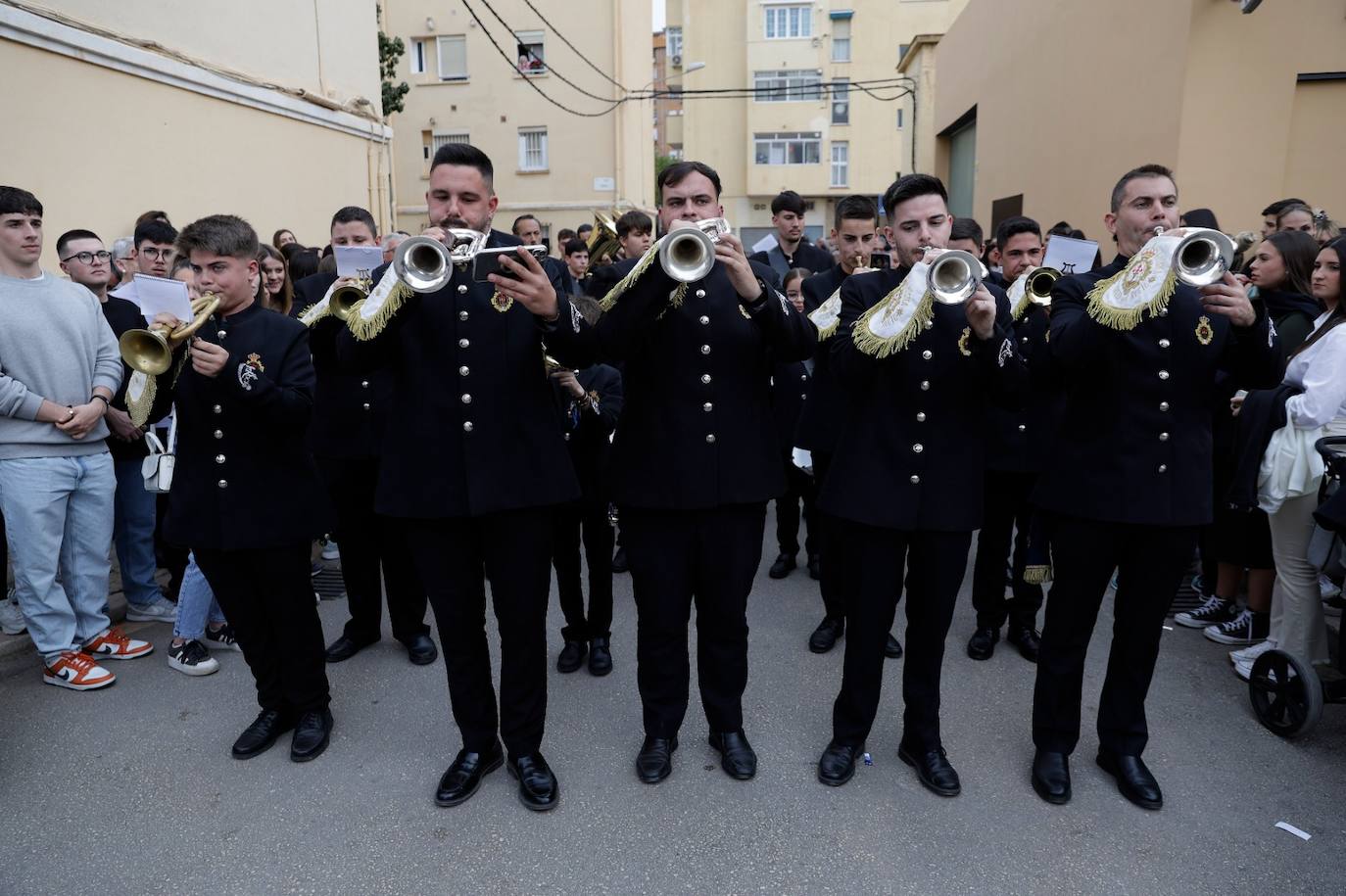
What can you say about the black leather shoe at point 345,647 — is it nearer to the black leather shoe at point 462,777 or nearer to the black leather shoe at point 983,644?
the black leather shoe at point 462,777

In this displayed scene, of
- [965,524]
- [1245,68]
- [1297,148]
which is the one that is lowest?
[965,524]

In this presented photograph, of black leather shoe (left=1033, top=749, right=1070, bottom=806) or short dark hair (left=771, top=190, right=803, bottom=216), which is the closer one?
black leather shoe (left=1033, top=749, right=1070, bottom=806)

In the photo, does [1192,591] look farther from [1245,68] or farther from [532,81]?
[532,81]

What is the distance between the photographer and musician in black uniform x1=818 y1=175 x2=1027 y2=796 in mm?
3299

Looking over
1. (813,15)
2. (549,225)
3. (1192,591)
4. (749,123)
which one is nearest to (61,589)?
(1192,591)

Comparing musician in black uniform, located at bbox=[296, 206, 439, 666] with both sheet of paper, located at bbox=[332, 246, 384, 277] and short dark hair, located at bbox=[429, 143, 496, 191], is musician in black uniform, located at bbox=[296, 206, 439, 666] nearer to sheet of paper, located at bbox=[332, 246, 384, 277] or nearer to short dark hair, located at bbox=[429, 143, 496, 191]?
sheet of paper, located at bbox=[332, 246, 384, 277]

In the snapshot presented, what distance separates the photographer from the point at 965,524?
132 inches

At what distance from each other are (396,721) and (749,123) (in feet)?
121

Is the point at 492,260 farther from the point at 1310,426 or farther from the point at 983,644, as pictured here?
the point at 1310,426

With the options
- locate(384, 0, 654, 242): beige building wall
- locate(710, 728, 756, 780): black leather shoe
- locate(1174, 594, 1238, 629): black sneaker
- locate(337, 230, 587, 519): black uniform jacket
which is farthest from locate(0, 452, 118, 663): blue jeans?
locate(384, 0, 654, 242): beige building wall

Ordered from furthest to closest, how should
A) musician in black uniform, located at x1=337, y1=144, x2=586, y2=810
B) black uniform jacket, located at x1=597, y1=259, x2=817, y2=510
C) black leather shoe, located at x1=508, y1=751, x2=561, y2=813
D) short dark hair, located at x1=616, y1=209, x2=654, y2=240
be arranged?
1. short dark hair, located at x1=616, y1=209, x2=654, y2=240
2. black leather shoe, located at x1=508, y1=751, x2=561, y2=813
3. black uniform jacket, located at x1=597, y1=259, x2=817, y2=510
4. musician in black uniform, located at x1=337, y1=144, x2=586, y2=810

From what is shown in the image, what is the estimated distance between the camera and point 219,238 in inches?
142

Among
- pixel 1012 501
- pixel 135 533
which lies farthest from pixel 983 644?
pixel 135 533

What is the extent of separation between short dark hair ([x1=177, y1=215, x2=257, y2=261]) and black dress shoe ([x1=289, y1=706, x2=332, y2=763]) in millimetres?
1953
